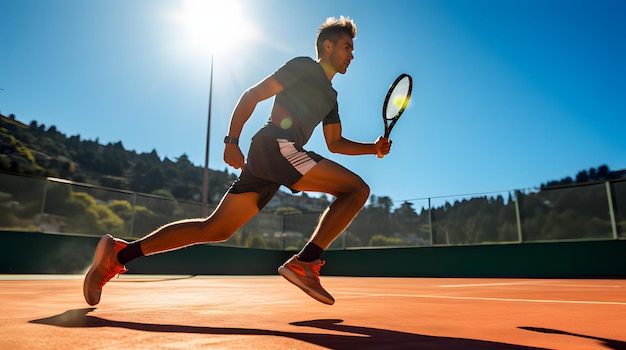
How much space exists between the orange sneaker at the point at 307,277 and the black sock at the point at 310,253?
3cm

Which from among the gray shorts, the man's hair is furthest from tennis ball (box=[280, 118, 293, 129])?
the man's hair

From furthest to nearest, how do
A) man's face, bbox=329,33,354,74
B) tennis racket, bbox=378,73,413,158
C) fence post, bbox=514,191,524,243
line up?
fence post, bbox=514,191,524,243 → tennis racket, bbox=378,73,413,158 → man's face, bbox=329,33,354,74

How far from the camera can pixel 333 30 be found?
9.44ft

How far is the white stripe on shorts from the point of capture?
8.06ft

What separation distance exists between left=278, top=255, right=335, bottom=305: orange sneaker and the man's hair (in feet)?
4.46

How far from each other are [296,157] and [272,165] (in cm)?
14

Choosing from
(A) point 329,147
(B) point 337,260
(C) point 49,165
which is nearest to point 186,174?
(C) point 49,165

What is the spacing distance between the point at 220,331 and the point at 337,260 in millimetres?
13876

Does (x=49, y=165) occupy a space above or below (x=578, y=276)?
above

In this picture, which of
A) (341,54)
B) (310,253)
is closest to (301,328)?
(310,253)

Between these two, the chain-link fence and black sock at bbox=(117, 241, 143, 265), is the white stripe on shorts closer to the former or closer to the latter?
black sock at bbox=(117, 241, 143, 265)

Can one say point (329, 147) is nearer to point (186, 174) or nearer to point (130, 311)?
point (130, 311)

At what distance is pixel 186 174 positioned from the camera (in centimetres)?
7956

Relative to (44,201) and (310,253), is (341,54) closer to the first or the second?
(310,253)
